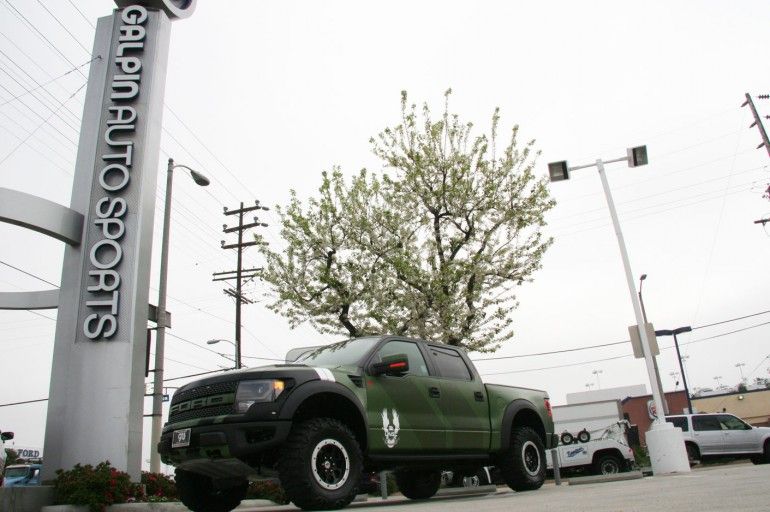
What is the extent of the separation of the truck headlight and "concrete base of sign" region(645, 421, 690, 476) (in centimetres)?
881

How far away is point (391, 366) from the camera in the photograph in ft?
21.5

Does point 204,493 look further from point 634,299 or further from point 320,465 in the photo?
point 634,299

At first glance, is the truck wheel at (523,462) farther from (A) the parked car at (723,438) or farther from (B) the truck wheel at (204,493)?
(A) the parked car at (723,438)

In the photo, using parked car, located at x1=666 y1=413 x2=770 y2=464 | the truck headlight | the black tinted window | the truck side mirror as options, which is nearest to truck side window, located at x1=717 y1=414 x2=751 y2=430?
parked car, located at x1=666 y1=413 x2=770 y2=464

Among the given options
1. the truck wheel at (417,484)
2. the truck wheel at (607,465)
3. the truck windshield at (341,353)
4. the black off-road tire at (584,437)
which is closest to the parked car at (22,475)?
the truck wheel at (417,484)

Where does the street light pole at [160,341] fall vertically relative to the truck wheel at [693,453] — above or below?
above

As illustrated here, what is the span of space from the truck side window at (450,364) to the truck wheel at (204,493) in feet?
9.06

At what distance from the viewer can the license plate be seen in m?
5.68

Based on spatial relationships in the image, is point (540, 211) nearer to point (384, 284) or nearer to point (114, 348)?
point (384, 284)

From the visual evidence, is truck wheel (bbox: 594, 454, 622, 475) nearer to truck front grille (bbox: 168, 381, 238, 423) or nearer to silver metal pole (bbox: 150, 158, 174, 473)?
silver metal pole (bbox: 150, 158, 174, 473)

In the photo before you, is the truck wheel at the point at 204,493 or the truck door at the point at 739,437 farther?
the truck door at the point at 739,437

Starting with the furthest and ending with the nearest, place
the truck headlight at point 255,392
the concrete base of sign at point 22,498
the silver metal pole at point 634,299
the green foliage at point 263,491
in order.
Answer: the green foliage at point 263,491 < the silver metal pole at point 634,299 < the concrete base of sign at point 22,498 < the truck headlight at point 255,392

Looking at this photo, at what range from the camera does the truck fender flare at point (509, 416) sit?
833 centimetres

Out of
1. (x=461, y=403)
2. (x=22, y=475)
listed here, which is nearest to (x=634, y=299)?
(x=461, y=403)
